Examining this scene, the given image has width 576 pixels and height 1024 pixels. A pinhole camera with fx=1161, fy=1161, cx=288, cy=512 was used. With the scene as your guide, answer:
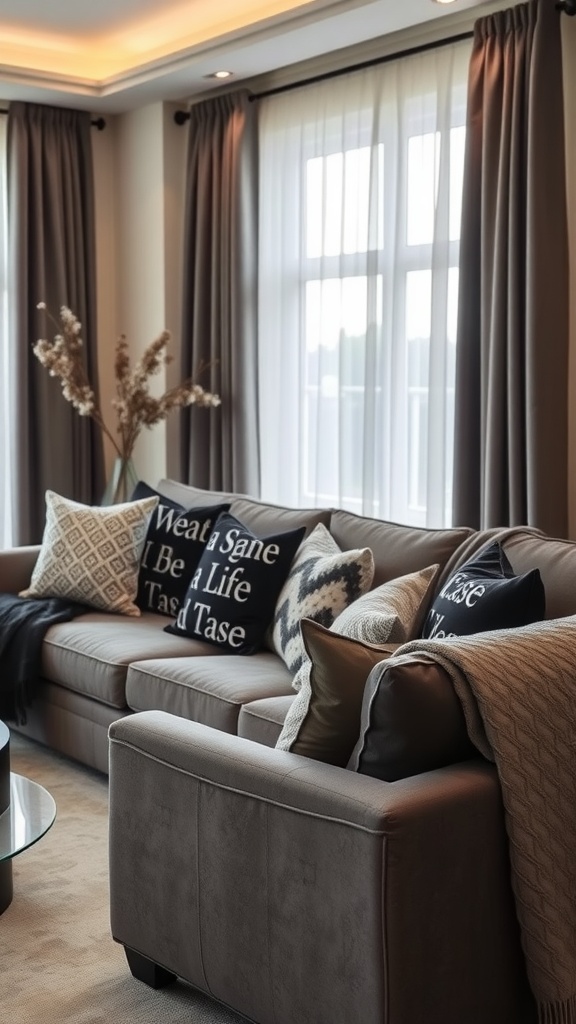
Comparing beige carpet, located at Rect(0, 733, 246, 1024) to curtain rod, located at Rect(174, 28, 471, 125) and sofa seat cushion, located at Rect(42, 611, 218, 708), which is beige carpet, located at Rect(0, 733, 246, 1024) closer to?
sofa seat cushion, located at Rect(42, 611, 218, 708)

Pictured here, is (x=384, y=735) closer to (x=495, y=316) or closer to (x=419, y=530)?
(x=419, y=530)

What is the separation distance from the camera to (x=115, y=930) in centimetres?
243

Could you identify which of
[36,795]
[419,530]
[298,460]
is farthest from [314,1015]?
[298,460]

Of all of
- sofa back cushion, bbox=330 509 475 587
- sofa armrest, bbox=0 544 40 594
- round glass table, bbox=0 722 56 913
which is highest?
sofa back cushion, bbox=330 509 475 587

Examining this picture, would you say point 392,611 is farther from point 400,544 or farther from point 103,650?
point 103,650

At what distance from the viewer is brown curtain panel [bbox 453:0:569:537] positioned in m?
3.89

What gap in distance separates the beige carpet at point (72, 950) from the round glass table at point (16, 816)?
4.0 inches

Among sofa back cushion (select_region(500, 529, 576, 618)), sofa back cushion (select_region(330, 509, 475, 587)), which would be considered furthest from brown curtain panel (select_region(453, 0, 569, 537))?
sofa back cushion (select_region(500, 529, 576, 618))

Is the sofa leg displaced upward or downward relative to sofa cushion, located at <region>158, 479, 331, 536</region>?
downward

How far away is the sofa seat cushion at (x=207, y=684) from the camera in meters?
3.22

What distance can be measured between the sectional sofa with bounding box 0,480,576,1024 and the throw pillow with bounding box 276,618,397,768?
0.05 m

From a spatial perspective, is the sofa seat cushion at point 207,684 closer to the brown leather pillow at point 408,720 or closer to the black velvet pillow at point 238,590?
the black velvet pillow at point 238,590

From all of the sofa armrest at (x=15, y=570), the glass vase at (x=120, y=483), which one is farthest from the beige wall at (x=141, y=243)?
the sofa armrest at (x=15, y=570)

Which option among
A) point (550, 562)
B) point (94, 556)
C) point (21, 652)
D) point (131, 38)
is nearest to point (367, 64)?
point (131, 38)
